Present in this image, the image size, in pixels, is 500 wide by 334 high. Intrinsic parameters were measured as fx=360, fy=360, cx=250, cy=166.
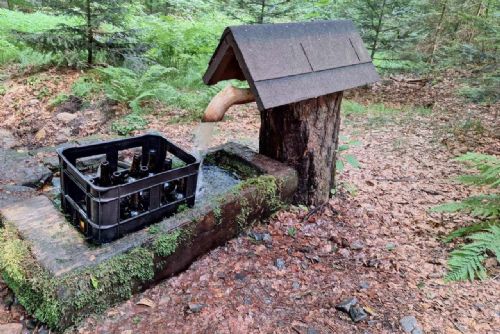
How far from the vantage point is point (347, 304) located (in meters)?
2.62

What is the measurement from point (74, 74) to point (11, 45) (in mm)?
2911

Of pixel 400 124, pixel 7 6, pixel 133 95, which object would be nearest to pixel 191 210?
pixel 133 95

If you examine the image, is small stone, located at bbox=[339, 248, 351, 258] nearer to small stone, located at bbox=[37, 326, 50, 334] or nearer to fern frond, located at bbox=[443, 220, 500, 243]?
fern frond, located at bbox=[443, 220, 500, 243]

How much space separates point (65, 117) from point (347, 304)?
19.8 ft

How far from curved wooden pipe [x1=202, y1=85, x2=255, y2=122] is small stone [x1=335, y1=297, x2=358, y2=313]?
1676 mm

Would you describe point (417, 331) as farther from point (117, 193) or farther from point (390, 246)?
point (117, 193)

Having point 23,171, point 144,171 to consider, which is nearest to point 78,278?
point 144,171

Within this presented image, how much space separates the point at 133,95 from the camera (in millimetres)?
7035

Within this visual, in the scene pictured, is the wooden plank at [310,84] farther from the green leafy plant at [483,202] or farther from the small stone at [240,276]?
the green leafy plant at [483,202]

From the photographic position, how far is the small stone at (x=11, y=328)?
2195 mm

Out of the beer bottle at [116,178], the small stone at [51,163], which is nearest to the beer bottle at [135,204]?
the beer bottle at [116,178]

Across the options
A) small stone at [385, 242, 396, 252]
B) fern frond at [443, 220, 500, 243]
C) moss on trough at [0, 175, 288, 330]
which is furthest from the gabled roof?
fern frond at [443, 220, 500, 243]

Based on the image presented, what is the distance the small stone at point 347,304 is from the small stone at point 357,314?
2 centimetres

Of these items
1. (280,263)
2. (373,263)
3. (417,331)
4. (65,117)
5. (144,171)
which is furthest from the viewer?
(65,117)
